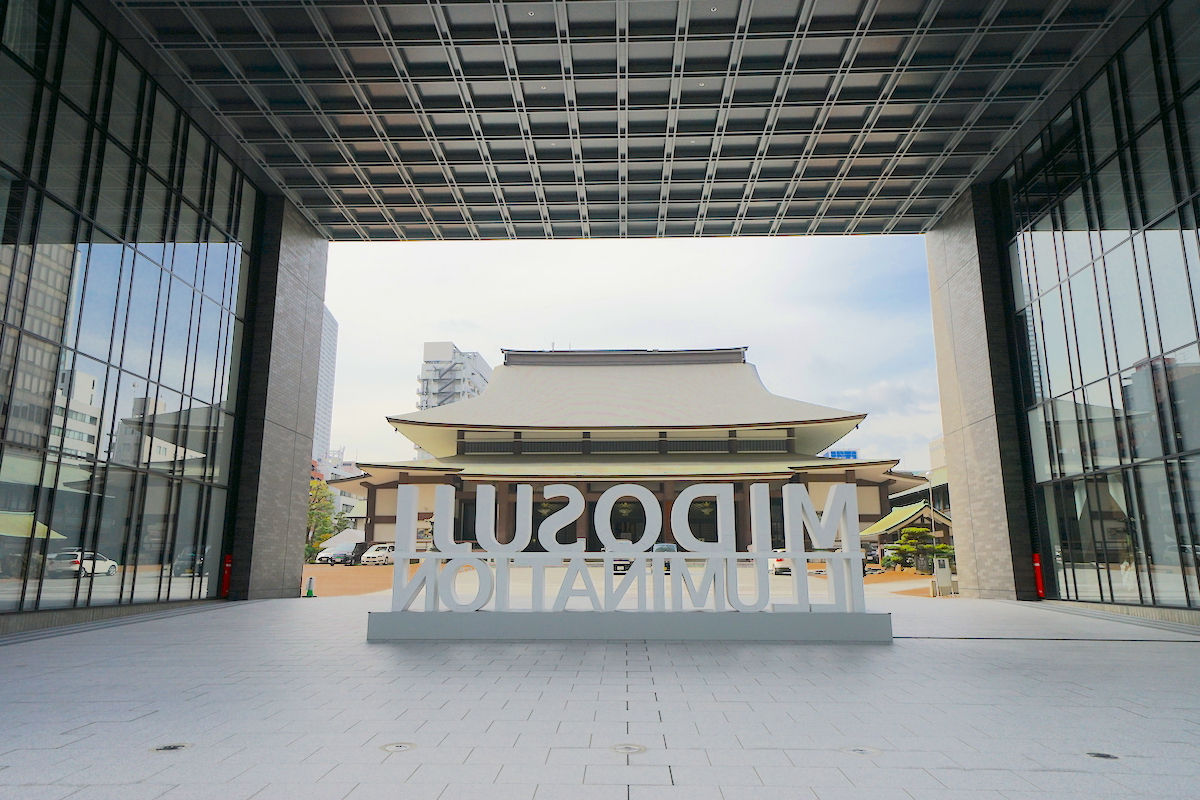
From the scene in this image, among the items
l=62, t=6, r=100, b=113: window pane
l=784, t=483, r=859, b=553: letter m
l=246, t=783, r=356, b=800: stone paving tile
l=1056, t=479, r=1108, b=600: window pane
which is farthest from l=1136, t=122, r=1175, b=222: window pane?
l=62, t=6, r=100, b=113: window pane

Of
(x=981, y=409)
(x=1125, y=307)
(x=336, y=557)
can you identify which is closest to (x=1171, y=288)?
(x=1125, y=307)

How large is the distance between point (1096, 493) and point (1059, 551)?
2276 millimetres

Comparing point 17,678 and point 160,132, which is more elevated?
point 160,132

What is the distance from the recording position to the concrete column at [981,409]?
1734 centimetres

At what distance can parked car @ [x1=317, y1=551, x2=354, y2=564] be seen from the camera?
40.3 metres

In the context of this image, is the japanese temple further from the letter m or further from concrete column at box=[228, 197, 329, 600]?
the letter m

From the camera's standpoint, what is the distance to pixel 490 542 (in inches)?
431

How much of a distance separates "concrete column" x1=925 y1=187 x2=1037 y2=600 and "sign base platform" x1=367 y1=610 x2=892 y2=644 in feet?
28.6

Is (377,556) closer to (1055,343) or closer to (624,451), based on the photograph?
(624,451)

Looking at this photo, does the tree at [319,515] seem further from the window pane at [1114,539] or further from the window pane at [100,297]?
the window pane at [1114,539]

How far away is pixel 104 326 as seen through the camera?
12.9m

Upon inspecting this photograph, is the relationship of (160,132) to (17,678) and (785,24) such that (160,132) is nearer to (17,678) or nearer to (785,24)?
(17,678)

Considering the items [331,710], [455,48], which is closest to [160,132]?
[455,48]

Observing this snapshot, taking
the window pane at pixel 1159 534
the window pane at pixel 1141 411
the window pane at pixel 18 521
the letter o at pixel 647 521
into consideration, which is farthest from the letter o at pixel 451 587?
the window pane at pixel 1141 411
